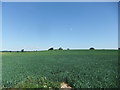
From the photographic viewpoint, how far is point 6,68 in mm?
7457

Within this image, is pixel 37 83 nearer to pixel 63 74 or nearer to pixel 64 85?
pixel 64 85

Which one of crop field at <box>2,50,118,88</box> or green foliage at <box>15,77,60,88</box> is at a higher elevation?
crop field at <box>2,50,118,88</box>

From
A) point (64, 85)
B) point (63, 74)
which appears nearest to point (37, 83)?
point (64, 85)

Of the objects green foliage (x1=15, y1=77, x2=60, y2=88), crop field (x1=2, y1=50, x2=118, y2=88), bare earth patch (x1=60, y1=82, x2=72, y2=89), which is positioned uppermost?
crop field (x1=2, y1=50, x2=118, y2=88)

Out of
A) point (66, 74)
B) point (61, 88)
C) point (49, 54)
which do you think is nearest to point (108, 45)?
point (66, 74)

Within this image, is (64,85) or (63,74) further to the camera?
(63,74)

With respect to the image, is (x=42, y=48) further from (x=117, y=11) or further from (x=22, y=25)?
(x=117, y=11)

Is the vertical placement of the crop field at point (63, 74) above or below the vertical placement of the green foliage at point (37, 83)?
above

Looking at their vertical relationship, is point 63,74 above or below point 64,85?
above

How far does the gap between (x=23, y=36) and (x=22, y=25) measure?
1.10 feet

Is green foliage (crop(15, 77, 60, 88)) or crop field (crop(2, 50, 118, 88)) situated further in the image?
crop field (crop(2, 50, 118, 88))

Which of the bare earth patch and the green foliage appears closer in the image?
the green foliage

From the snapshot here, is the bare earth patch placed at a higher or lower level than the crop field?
lower

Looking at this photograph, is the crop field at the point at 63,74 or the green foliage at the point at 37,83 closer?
the green foliage at the point at 37,83
